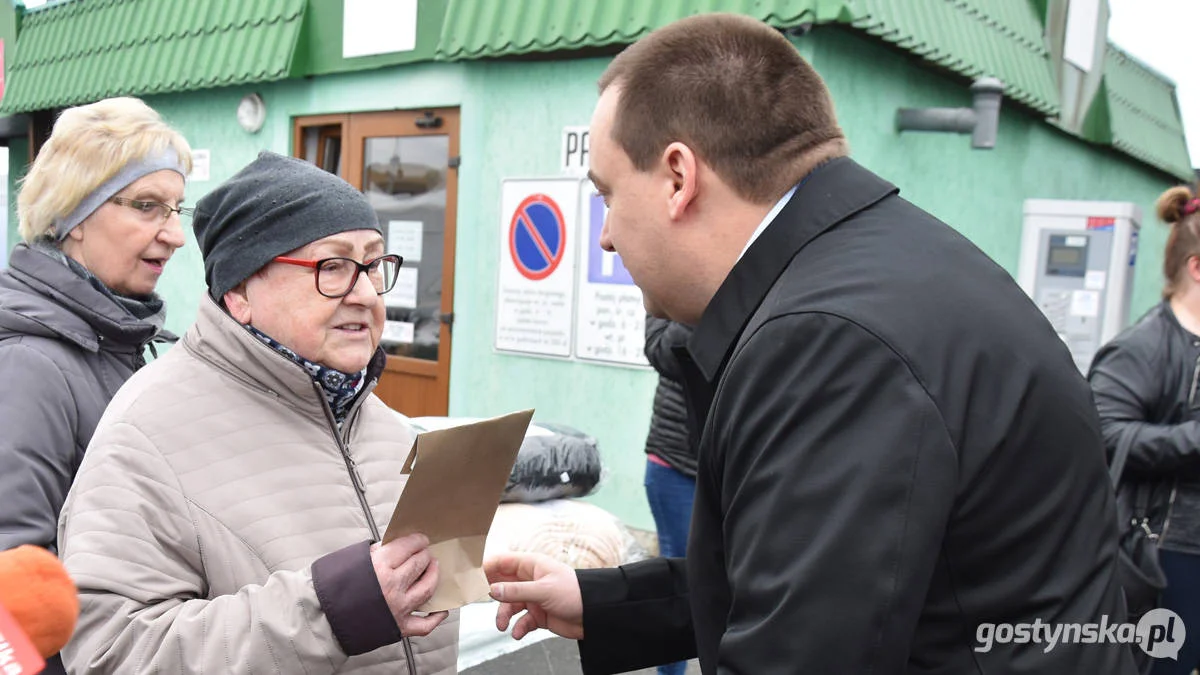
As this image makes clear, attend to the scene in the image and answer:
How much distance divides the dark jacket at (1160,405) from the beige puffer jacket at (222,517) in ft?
7.95

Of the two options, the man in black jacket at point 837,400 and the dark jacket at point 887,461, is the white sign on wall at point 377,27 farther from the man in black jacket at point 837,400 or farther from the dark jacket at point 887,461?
the dark jacket at point 887,461

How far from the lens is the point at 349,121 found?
732 centimetres

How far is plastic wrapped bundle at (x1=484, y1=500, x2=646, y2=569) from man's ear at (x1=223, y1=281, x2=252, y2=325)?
187 centimetres

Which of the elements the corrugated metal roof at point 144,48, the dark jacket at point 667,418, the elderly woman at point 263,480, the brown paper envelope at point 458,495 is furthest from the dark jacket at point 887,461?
the corrugated metal roof at point 144,48

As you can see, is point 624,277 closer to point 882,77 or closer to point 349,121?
point 882,77

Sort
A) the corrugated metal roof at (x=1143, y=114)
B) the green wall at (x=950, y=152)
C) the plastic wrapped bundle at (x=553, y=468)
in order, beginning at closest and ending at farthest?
1. the plastic wrapped bundle at (x=553, y=468)
2. the green wall at (x=950, y=152)
3. the corrugated metal roof at (x=1143, y=114)

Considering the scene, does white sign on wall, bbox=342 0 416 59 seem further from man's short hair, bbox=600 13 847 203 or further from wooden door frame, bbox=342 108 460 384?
man's short hair, bbox=600 13 847 203

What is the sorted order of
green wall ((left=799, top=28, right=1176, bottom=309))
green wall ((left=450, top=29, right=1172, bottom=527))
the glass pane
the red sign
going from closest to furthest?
the red sign → green wall ((left=799, top=28, right=1176, bottom=309)) → green wall ((left=450, top=29, right=1172, bottom=527)) → the glass pane

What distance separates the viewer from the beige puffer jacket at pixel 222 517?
1.58m

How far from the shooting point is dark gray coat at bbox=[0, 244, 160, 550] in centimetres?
192

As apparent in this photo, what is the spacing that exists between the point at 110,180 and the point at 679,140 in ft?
5.52

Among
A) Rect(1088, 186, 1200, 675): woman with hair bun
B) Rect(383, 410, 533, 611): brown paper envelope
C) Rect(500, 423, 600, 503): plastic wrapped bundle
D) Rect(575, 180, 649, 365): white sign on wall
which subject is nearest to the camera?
Rect(383, 410, 533, 611): brown paper envelope

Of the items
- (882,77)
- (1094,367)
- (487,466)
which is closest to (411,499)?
(487,466)

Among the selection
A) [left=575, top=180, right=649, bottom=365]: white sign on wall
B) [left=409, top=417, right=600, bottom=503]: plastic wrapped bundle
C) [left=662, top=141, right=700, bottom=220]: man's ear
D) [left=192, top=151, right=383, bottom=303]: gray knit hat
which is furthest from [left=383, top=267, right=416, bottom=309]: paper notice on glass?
[left=662, top=141, right=700, bottom=220]: man's ear
